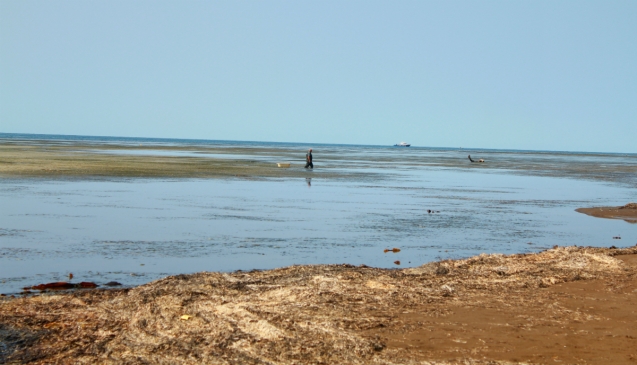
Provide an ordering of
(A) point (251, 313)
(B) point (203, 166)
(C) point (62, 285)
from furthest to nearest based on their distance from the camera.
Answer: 1. (B) point (203, 166)
2. (C) point (62, 285)
3. (A) point (251, 313)

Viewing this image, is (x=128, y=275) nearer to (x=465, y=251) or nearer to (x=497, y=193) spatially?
(x=465, y=251)

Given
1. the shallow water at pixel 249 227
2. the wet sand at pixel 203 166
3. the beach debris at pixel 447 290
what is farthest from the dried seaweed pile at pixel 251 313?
the wet sand at pixel 203 166

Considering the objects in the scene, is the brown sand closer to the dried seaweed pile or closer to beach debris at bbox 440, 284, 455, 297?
the dried seaweed pile

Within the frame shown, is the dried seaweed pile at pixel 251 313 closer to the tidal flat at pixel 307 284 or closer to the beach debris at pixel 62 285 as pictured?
the tidal flat at pixel 307 284

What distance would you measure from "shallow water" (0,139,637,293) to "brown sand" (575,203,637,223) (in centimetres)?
89

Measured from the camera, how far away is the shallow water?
1420 cm

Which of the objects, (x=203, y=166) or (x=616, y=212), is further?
(x=203, y=166)

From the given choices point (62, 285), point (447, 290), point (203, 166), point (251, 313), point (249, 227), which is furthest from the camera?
point (203, 166)

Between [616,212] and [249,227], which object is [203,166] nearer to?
[616,212]

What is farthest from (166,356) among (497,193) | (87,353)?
(497,193)

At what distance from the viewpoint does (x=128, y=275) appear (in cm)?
1255

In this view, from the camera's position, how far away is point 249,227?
19.4 m

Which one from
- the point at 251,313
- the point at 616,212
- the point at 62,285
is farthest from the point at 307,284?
the point at 616,212

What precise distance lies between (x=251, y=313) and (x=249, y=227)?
10.4 meters
